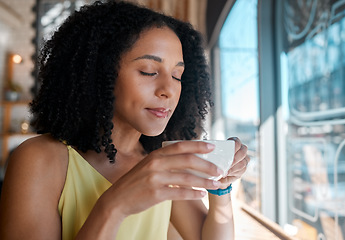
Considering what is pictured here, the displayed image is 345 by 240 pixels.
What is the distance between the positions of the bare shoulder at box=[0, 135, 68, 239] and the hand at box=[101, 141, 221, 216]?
0.87ft

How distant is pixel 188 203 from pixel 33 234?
51 cm

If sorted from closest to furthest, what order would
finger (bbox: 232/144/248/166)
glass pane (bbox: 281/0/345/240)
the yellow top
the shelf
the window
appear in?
finger (bbox: 232/144/248/166) → the yellow top → glass pane (bbox: 281/0/345/240) → the window → the shelf

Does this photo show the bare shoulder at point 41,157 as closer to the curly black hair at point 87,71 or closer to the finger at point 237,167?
the curly black hair at point 87,71

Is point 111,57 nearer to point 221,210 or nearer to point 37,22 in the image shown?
point 221,210

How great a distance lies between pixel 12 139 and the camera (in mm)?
5242

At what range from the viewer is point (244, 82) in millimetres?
2836

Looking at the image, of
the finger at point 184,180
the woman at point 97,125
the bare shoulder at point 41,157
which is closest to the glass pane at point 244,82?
the woman at point 97,125

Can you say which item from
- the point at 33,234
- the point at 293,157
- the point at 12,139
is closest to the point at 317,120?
the point at 293,157

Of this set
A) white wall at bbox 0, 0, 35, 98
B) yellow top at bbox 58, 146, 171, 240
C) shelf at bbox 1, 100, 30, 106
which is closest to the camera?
yellow top at bbox 58, 146, 171, 240

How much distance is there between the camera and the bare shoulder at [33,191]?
67cm

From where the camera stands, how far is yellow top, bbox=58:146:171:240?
77 centimetres

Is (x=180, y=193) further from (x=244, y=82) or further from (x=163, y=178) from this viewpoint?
(x=244, y=82)

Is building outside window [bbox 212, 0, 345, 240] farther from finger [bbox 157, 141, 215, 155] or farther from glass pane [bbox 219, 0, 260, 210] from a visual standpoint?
finger [bbox 157, 141, 215, 155]

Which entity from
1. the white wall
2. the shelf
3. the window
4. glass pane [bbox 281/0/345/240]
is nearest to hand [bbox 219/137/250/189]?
glass pane [bbox 281/0/345/240]
